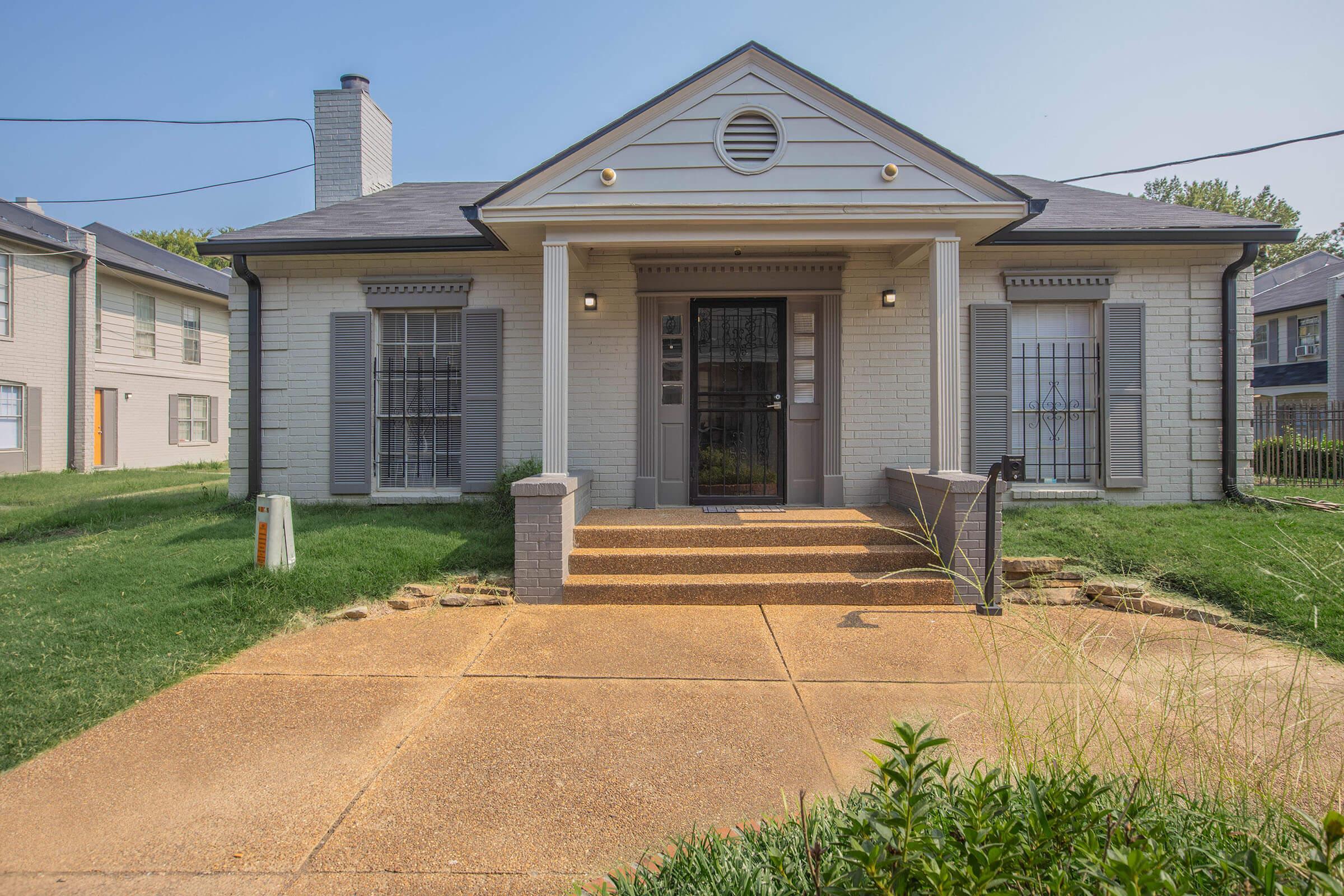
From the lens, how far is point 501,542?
6.11 meters

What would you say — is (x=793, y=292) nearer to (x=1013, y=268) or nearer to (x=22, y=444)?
(x=1013, y=268)

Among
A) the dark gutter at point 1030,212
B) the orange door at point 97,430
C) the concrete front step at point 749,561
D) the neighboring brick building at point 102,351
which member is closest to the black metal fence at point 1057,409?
the dark gutter at point 1030,212

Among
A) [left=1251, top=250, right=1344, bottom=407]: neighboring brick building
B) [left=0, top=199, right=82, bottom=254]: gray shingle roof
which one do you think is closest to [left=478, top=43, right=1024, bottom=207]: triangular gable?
[left=0, top=199, right=82, bottom=254]: gray shingle roof

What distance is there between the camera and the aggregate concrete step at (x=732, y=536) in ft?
19.2

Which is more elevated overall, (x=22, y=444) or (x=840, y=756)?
(x=22, y=444)

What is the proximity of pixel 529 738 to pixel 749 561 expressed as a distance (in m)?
2.79

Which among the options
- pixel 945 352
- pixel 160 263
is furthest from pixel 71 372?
pixel 945 352

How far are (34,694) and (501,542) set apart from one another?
10.4 ft

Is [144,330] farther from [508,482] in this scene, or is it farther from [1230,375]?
[1230,375]

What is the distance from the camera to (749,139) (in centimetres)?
588

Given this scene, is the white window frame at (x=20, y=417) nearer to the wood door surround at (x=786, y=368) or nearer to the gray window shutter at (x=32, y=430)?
the gray window shutter at (x=32, y=430)

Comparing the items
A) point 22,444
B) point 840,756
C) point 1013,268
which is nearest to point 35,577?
point 840,756

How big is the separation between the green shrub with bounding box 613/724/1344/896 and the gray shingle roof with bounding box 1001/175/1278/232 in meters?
6.26

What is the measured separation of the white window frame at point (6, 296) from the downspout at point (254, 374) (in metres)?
10.4
